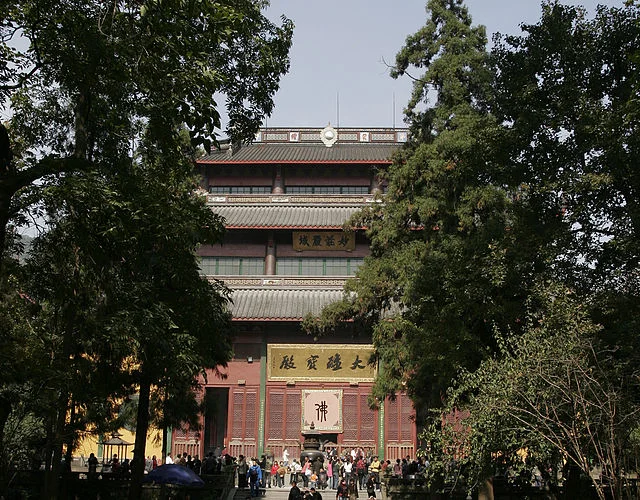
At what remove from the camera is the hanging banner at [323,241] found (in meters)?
35.8

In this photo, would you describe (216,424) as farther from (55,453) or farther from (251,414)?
(55,453)

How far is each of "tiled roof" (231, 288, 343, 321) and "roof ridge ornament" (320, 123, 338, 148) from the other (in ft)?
28.3

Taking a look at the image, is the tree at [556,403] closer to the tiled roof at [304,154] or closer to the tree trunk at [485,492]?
the tree trunk at [485,492]

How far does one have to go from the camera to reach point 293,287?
34812 millimetres

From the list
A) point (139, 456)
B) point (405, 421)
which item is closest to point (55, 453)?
point (139, 456)

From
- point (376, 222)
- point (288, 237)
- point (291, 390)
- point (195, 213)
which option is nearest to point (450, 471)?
point (195, 213)

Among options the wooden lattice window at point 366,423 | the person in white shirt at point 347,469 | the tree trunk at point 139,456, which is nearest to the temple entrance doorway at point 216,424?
the person in white shirt at point 347,469

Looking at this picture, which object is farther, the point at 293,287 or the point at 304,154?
the point at 304,154

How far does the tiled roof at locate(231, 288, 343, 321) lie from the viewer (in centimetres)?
3291

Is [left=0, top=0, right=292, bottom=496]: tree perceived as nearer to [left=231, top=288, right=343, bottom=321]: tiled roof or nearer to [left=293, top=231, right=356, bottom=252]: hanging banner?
[left=231, top=288, right=343, bottom=321]: tiled roof

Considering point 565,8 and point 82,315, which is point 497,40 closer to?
point 565,8

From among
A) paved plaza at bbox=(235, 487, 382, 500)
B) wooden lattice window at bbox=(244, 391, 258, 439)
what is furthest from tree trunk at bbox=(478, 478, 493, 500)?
wooden lattice window at bbox=(244, 391, 258, 439)

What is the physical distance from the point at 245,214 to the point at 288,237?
7.19ft

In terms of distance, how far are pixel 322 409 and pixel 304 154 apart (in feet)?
39.8
